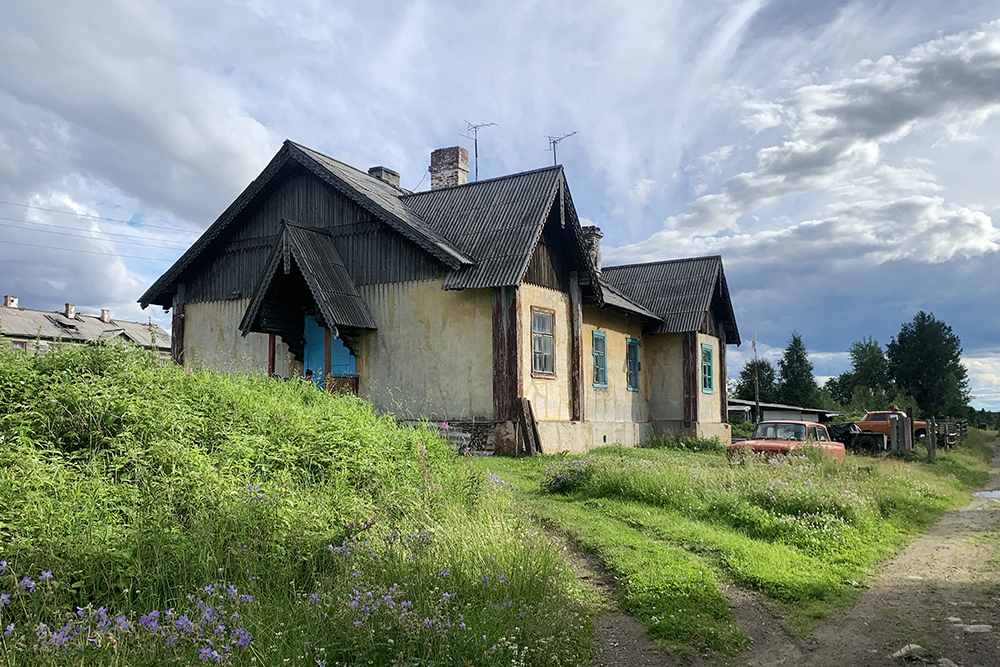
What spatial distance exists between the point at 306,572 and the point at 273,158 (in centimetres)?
1350

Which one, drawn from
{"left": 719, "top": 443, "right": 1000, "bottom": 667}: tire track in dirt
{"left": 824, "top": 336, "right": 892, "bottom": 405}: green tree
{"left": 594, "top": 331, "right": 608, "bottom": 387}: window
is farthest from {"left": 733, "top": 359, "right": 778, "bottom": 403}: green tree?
{"left": 719, "top": 443, "right": 1000, "bottom": 667}: tire track in dirt

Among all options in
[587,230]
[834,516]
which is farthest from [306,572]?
[587,230]

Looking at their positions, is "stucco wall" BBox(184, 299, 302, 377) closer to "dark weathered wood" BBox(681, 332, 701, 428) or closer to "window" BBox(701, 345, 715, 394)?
"dark weathered wood" BBox(681, 332, 701, 428)

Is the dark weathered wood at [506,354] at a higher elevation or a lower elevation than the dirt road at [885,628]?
higher

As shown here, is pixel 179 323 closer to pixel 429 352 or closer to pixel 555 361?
pixel 429 352

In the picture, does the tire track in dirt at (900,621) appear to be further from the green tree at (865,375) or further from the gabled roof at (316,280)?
the green tree at (865,375)

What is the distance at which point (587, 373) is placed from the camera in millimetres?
19234

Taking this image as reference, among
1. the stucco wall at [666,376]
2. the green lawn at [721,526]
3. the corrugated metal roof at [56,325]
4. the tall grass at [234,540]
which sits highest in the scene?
the corrugated metal roof at [56,325]

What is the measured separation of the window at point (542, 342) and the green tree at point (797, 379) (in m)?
34.0

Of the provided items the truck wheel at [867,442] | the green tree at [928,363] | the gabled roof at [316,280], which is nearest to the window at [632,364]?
the gabled roof at [316,280]

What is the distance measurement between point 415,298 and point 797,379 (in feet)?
138

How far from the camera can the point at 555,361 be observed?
17.0m

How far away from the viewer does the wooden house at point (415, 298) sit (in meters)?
15.6

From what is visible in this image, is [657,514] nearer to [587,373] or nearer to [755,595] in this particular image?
[755,595]
